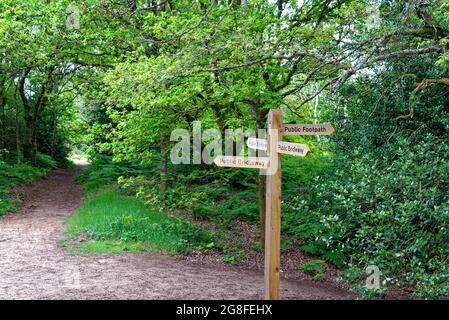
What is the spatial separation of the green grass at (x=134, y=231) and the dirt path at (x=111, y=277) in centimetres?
46

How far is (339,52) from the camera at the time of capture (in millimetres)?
7523

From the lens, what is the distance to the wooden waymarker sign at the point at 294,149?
15.3ft

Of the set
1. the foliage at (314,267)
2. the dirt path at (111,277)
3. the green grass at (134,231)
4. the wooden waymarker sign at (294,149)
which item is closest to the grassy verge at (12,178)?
the green grass at (134,231)

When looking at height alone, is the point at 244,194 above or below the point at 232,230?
above

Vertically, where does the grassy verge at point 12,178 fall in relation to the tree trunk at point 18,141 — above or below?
below

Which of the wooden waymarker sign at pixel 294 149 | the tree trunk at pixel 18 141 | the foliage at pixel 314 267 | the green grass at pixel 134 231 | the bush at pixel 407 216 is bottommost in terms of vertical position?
the foliage at pixel 314 267

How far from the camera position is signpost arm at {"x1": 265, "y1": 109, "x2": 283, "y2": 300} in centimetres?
506

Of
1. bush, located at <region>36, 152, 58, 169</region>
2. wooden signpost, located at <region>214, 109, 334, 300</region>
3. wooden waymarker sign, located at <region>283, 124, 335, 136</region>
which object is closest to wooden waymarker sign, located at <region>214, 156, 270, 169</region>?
wooden signpost, located at <region>214, 109, 334, 300</region>

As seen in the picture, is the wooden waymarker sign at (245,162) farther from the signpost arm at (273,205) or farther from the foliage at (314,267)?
the foliage at (314,267)

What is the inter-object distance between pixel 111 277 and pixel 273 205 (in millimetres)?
3236

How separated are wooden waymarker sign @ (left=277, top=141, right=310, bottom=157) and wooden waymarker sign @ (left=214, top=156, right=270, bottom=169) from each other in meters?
0.20
